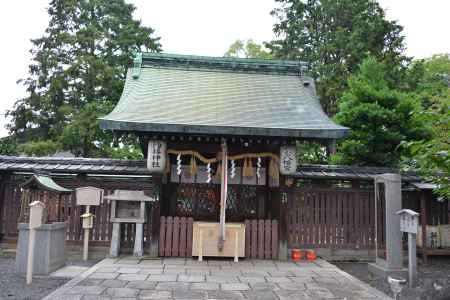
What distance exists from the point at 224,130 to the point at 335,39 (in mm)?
16294

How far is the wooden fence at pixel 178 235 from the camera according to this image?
894cm

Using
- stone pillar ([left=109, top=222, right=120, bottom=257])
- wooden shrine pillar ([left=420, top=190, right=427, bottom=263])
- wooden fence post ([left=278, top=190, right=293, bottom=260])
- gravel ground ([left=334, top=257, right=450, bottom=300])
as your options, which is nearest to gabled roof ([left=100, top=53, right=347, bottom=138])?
wooden fence post ([left=278, top=190, right=293, bottom=260])

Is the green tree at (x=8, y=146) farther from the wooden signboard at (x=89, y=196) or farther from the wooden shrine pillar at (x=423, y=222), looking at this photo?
the wooden shrine pillar at (x=423, y=222)

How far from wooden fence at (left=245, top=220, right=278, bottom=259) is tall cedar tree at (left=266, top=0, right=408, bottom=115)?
13.6 m

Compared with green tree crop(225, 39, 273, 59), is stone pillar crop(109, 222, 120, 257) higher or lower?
lower

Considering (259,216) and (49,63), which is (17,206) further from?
(49,63)

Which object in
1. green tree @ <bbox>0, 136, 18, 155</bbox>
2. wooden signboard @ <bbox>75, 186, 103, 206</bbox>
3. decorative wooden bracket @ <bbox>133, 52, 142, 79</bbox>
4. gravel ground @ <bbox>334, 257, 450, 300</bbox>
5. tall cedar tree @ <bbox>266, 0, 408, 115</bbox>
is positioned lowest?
gravel ground @ <bbox>334, 257, 450, 300</bbox>

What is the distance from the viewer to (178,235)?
896 centimetres

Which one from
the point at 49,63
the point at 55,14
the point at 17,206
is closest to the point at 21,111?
the point at 49,63

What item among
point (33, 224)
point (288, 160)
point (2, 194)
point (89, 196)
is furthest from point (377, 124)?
point (2, 194)

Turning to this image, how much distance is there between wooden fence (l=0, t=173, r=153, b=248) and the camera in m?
9.27

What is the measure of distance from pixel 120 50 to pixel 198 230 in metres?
16.7

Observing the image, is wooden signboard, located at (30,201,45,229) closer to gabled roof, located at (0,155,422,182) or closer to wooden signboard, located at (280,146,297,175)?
gabled roof, located at (0,155,422,182)

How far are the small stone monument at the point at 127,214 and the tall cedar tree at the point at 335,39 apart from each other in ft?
49.1
